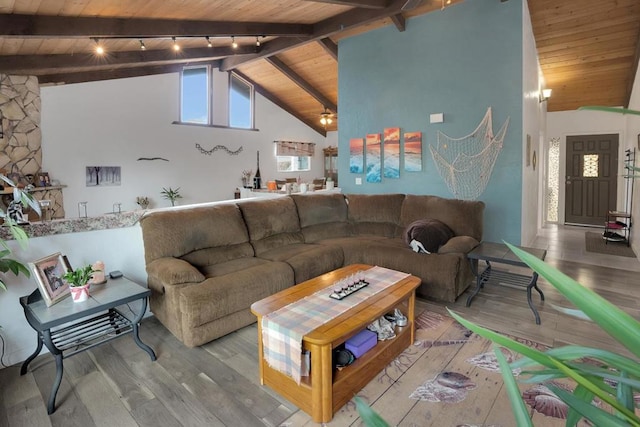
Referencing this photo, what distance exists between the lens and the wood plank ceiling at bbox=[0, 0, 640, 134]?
367 cm

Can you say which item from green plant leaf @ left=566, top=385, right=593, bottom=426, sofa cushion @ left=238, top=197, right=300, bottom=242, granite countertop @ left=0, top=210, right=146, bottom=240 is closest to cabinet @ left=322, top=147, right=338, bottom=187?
sofa cushion @ left=238, top=197, right=300, bottom=242

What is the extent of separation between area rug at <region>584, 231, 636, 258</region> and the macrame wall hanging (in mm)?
2197

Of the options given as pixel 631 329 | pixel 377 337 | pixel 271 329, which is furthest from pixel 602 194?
pixel 631 329

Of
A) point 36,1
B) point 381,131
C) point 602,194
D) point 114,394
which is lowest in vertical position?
point 114,394

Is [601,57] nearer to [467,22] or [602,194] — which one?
[467,22]

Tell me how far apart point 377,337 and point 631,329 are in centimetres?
197

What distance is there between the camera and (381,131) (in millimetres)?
5418

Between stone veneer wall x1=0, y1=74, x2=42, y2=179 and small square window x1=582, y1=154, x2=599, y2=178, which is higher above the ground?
stone veneer wall x1=0, y1=74, x2=42, y2=179

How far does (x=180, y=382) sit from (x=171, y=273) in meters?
0.74

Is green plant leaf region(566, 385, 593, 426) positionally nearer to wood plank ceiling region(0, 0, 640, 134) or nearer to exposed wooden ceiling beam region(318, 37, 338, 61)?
wood plank ceiling region(0, 0, 640, 134)

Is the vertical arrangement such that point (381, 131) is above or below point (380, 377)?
above

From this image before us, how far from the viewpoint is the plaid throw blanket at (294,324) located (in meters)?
1.84

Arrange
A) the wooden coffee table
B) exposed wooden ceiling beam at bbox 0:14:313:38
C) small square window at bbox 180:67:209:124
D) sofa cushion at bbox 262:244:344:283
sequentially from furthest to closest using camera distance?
small square window at bbox 180:67:209:124 < exposed wooden ceiling beam at bbox 0:14:313:38 < sofa cushion at bbox 262:244:344:283 < the wooden coffee table

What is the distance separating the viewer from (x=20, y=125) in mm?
5188
